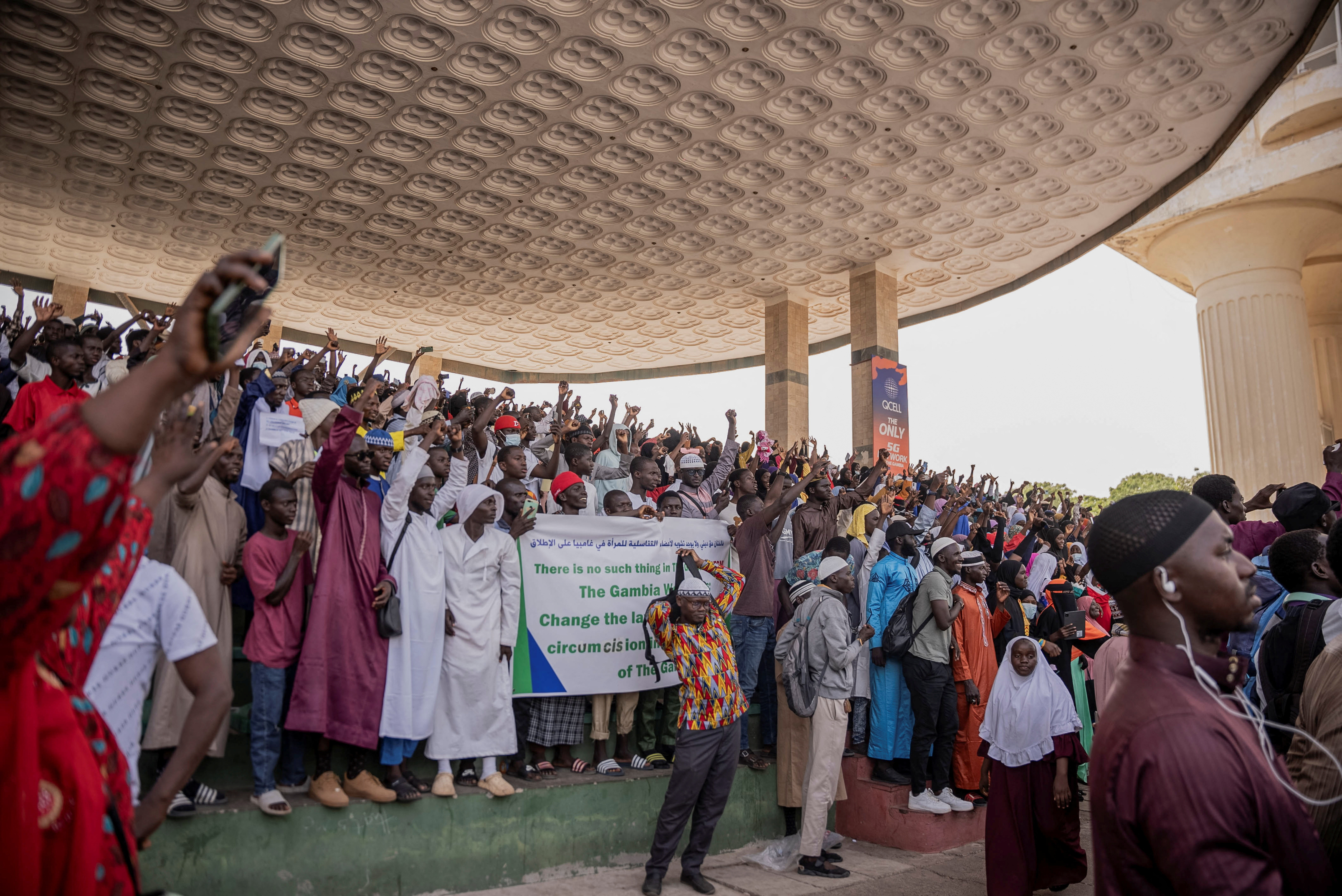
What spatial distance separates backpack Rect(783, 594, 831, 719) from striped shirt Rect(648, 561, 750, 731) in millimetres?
449

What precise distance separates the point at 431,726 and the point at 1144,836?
4313 mm

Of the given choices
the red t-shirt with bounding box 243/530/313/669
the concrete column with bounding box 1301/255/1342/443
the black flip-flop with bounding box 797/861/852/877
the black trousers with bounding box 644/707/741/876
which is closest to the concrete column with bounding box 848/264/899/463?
the concrete column with bounding box 1301/255/1342/443

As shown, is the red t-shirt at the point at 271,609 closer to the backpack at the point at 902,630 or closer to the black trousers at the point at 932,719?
the backpack at the point at 902,630

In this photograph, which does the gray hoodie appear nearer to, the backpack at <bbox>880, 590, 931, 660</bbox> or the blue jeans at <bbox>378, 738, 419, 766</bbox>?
the backpack at <bbox>880, 590, 931, 660</bbox>

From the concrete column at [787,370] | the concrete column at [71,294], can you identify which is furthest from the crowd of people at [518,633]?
the concrete column at [71,294]

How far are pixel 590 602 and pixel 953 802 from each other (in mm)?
3252

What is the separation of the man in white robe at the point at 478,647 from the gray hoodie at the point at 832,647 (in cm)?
211

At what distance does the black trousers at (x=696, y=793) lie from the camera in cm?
525

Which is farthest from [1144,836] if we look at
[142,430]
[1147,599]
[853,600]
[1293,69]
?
[1293,69]

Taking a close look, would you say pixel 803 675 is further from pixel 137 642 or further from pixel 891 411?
pixel 891 411

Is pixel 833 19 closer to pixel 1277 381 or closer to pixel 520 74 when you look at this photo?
pixel 520 74

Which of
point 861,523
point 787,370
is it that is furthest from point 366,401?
point 787,370

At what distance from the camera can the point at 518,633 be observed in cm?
578

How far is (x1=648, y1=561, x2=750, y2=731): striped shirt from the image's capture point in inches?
213
